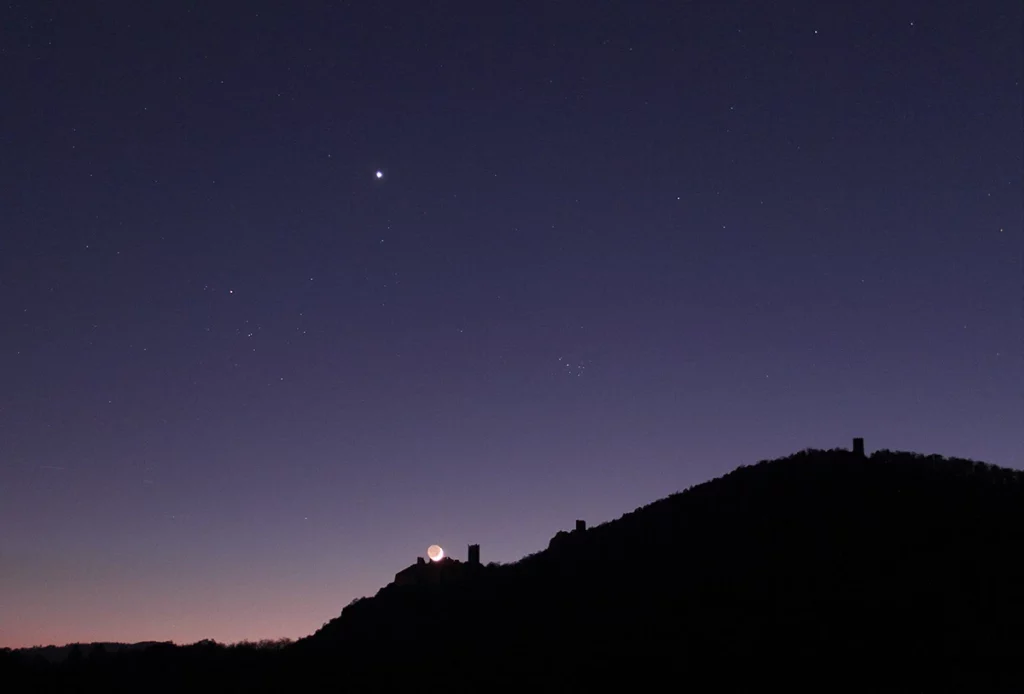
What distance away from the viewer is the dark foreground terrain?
94.5 ft

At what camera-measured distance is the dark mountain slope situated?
97.6 ft

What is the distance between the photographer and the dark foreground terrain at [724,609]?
28797 mm

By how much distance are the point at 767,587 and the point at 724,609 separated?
2206 mm

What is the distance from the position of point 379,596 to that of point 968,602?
38.8 metres

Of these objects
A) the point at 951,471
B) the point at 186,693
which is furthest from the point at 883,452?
the point at 186,693

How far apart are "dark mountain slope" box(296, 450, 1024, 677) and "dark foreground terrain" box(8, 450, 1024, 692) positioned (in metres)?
0.11

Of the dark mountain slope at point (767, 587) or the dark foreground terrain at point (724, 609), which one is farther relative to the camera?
the dark mountain slope at point (767, 587)

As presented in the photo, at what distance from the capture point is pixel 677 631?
34.9 meters

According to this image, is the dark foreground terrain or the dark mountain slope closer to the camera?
the dark foreground terrain

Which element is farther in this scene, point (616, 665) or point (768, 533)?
point (768, 533)

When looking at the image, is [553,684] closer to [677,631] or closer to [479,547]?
[677,631]

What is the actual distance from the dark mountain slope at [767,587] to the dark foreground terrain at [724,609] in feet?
0.36

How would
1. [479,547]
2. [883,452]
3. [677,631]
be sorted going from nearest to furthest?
[677,631] < [883,452] < [479,547]

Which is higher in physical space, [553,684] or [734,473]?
[734,473]
